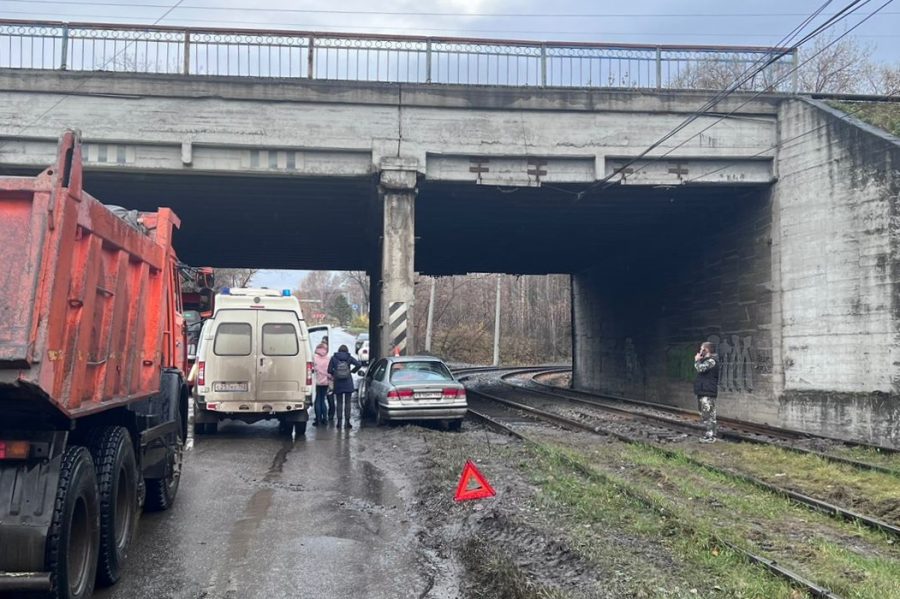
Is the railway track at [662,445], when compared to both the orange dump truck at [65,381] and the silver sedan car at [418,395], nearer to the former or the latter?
the silver sedan car at [418,395]

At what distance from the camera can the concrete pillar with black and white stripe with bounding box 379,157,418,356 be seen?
18.2m

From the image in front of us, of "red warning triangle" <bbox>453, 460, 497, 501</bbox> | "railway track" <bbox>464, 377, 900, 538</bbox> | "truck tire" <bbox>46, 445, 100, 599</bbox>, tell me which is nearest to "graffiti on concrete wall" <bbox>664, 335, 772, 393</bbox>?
"railway track" <bbox>464, 377, 900, 538</bbox>

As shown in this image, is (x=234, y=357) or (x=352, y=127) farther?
(x=352, y=127)

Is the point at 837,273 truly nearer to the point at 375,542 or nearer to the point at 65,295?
the point at 375,542

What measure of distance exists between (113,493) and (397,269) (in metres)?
13.0

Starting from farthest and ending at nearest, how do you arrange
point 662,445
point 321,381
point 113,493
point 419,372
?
1. point 321,381
2. point 419,372
3. point 662,445
4. point 113,493

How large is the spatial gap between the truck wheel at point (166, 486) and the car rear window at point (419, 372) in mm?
7150

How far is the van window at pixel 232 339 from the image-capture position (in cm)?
1437

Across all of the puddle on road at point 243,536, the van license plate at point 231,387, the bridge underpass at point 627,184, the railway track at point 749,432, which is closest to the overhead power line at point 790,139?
the bridge underpass at point 627,184

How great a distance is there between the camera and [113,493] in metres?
5.72

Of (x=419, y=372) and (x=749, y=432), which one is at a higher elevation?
(x=419, y=372)

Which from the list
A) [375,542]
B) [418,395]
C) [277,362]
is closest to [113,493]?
[375,542]

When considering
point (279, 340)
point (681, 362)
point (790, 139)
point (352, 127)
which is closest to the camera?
point (279, 340)

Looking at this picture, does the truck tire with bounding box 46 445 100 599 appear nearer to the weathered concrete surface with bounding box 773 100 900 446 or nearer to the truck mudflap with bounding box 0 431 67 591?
the truck mudflap with bounding box 0 431 67 591
